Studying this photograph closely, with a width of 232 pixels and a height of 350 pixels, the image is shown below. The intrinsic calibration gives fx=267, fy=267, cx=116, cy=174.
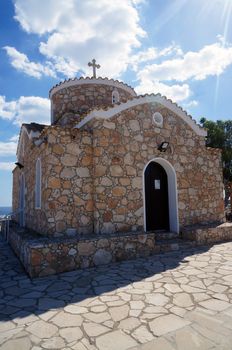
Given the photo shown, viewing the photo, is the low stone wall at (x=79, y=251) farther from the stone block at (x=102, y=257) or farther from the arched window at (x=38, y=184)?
the arched window at (x=38, y=184)

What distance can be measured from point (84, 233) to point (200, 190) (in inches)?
202

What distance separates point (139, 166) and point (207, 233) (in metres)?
3.37

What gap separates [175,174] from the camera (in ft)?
31.7

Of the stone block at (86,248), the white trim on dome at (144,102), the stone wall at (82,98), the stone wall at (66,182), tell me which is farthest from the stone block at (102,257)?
the stone wall at (82,98)

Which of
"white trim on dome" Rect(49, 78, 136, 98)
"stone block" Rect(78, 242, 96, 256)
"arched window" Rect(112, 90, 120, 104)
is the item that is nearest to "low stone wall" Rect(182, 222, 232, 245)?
"stone block" Rect(78, 242, 96, 256)

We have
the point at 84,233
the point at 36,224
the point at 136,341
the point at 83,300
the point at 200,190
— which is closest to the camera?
the point at 136,341

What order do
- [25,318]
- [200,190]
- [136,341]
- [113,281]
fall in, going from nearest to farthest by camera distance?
[136,341] < [25,318] < [113,281] < [200,190]

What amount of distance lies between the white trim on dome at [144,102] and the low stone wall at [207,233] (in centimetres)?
374

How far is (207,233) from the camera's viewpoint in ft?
30.5

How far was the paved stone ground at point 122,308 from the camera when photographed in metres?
3.29

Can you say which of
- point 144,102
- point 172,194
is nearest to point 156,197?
point 172,194

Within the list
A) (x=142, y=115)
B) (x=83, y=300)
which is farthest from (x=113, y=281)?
(x=142, y=115)

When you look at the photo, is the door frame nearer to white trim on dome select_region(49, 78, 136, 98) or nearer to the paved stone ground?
the paved stone ground

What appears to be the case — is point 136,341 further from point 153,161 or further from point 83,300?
point 153,161
